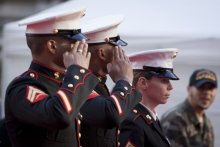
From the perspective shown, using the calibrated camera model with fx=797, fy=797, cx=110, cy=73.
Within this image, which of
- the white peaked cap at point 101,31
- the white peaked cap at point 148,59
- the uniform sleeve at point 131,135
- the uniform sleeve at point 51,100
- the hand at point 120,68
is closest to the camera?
the uniform sleeve at point 51,100

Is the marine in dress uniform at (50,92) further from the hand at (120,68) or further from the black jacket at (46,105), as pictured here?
the hand at (120,68)

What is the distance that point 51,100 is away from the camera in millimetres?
3008

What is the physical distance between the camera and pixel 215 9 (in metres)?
6.23

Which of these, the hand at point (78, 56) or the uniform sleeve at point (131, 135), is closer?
the hand at point (78, 56)

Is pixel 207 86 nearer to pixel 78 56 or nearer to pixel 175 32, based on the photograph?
pixel 175 32

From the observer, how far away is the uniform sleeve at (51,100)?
9.80ft

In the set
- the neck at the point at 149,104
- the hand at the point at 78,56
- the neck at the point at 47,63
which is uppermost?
the hand at the point at 78,56

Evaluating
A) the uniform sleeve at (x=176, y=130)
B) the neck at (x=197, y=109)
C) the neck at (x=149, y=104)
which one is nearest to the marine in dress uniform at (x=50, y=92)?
the neck at (x=149, y=104)

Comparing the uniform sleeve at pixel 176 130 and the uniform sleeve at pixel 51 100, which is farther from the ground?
the uniform sleeve at pixel 51 100

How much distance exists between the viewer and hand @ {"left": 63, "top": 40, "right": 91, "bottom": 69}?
125 inches

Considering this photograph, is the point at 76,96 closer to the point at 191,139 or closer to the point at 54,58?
the point at 54,58

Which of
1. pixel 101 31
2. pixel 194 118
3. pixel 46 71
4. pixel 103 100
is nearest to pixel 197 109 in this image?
pixel 194 118

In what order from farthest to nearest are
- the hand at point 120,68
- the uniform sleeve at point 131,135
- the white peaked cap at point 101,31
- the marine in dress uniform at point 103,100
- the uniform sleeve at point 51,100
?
the uniform sleeve at point 131,135, the white peaked cap at point 101,31, the hand at point 120,68, the marine in dress uniform at point 103,100, the uniform sleeve at point 51,100

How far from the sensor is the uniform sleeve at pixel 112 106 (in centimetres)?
325
